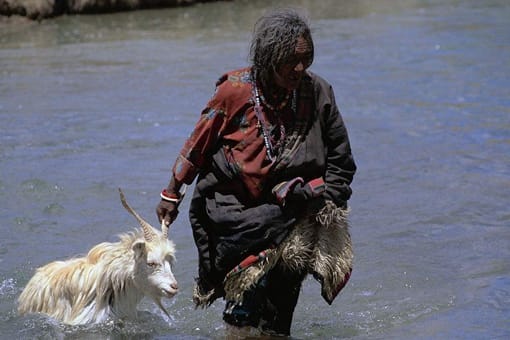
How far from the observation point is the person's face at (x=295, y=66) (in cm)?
512

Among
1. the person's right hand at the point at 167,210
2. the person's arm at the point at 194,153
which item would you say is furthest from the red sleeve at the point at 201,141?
the person's right hand at the point at 167,210

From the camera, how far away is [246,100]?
17.2ft

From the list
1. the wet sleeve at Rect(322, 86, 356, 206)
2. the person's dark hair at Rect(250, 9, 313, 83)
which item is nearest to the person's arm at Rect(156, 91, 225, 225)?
the person's dark hair at Rect(250, 9, 313, 83)

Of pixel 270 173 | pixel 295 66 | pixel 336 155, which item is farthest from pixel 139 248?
pixel 295 66

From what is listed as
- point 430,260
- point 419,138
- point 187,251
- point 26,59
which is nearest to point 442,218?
point 430,260

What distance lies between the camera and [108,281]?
19.6 ft

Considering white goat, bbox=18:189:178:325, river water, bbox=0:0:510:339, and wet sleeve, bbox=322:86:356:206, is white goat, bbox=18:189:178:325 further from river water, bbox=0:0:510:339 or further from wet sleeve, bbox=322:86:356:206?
wet sleeve, bbox=322:86:356:206

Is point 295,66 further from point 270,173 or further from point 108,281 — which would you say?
point 108,281

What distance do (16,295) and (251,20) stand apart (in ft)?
48.1

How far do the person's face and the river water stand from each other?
194 centimetres

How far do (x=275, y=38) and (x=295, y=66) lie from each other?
170 millimetres

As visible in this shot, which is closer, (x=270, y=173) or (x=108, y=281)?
(x=270, y=173)

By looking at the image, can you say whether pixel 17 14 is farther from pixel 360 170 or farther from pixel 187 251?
pixel 187 251

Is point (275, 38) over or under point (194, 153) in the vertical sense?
over
